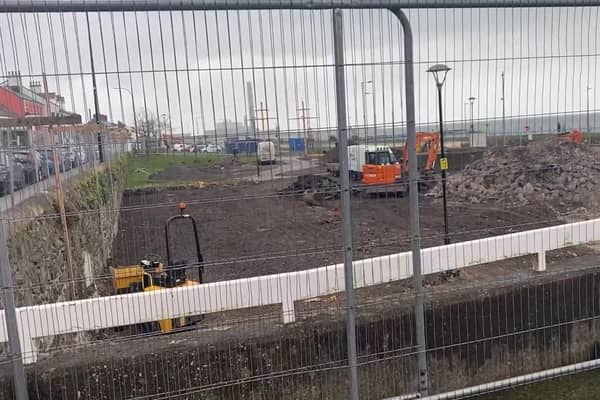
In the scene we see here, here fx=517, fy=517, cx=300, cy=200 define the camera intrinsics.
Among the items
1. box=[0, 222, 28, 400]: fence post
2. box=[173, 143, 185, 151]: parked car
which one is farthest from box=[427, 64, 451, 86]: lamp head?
box=[0, 222, 28, 400]: fence post

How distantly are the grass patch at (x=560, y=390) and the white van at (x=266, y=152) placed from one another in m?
2.44

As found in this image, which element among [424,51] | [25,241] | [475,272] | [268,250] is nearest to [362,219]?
[268,250]

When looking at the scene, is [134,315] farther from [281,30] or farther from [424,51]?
[424,51]

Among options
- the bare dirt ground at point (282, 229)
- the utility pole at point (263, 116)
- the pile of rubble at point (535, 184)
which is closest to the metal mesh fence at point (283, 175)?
the utility pole at point (263, 116)

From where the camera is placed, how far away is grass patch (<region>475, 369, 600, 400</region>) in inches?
156

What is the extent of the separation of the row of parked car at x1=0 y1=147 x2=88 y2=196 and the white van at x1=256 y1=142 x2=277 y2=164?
1.46 metres

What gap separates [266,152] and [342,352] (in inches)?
66.3

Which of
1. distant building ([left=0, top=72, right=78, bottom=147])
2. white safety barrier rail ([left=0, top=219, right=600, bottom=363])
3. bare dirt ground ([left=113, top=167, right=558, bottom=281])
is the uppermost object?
→ distant building ([left=0, top=72, right=78, bottom=147])

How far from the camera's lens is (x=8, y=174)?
351cm

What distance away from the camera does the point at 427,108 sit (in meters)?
3.34

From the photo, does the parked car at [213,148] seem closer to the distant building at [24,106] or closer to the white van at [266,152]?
the white van at [266,152]

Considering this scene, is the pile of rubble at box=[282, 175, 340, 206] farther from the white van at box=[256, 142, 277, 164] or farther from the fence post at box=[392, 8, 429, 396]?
the fence post at box=[392, 8, 429, 396]

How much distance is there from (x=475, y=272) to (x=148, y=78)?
668 cm

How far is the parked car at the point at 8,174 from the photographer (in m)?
3.19
